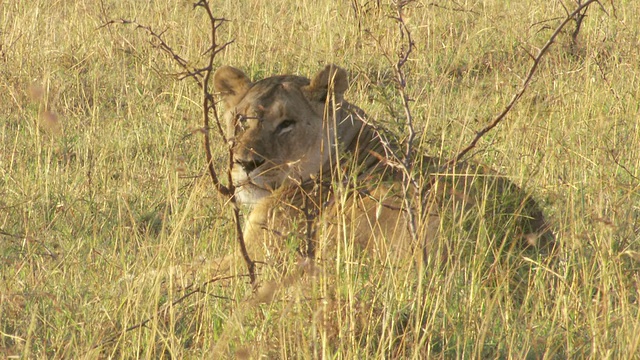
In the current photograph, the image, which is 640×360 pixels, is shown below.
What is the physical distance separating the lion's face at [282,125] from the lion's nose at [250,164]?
0.03m

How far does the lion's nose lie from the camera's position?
14.1 feet

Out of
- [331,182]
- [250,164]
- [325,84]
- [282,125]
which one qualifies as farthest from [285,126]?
[331,182]

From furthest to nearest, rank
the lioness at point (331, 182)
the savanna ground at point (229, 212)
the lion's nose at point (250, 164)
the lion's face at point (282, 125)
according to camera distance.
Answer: the lion's face at point (282, 125) < the lion's nose at point (250, 164) < the lioness at point (331, 182) < the savanna ground at point (229, 212)

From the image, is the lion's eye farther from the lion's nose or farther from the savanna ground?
the savanna ground

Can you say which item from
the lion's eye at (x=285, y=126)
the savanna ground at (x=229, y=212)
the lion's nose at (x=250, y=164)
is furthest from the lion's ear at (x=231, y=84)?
the lion's nose at (x=250, y=164)

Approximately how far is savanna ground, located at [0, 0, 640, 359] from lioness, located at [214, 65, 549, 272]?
151 millimetres

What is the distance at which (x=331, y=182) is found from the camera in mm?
3799

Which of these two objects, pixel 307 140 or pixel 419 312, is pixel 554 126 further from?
pixel 419 312

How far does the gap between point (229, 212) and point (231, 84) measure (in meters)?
0.68

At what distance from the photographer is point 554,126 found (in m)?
5.79

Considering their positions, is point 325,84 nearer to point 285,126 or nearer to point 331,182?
point 285,126

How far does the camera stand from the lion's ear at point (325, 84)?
4582mm

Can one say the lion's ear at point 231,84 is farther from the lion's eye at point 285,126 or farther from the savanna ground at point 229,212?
the lion's eye at point 285,126

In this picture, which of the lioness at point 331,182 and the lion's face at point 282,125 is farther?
the lion's face at point 282,125
